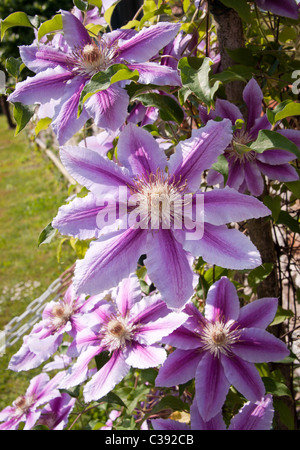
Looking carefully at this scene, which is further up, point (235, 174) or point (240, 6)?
point (240, 6)

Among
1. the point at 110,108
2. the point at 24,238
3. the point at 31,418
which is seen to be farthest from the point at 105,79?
the point at 24,238

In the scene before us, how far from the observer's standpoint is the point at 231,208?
0.58 meters

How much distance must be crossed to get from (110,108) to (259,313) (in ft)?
1.50

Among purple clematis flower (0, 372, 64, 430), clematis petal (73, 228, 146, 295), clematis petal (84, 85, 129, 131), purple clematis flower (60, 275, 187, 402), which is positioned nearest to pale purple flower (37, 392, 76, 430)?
purple clematis flower (0, 372, 64, 430)

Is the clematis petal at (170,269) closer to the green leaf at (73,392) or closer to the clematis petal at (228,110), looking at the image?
the clematis petal at (228,110)

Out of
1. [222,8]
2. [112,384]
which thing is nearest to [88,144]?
[222,8]

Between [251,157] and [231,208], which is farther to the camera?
[251,157]

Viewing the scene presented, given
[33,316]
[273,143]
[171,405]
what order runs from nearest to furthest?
[273,143], [171,405], [33,316]

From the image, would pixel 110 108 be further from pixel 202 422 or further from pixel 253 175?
pixel 202 422

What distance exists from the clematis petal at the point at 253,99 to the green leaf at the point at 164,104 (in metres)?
0.13

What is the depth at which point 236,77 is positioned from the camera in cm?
→ 64

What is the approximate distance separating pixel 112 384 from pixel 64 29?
22.7 inches

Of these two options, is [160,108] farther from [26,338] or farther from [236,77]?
[26,338]
